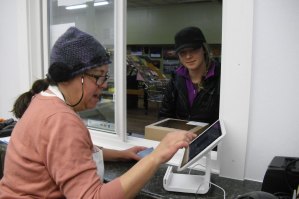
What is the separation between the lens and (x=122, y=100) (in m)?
1.71

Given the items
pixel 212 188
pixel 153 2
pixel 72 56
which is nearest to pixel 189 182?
pixel 212 188

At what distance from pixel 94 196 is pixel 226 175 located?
744 mm

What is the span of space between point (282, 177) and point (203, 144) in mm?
315

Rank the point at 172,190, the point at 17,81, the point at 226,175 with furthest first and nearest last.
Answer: the point at 17,81, the point at 226,175, the point at 172,190

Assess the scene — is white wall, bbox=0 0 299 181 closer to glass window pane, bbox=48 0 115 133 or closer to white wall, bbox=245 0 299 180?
white wall, bbox=245 0 299 180

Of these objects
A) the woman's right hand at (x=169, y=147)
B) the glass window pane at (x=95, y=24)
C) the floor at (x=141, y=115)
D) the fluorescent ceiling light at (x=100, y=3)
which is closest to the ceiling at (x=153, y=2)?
the floor at (x=141, y=115)

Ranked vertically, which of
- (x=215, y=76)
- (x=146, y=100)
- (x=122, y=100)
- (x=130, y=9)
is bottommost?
(x=146, y=100)

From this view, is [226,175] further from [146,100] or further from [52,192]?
[146,100]

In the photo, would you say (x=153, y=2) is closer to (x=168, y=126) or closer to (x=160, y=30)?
(x=160, y=30)

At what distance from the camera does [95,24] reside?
→ 1850mm

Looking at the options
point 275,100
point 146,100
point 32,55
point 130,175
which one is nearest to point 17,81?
point 32,55

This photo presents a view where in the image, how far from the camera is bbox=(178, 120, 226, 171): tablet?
3.49 ft

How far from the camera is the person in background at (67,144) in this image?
875 millimetres

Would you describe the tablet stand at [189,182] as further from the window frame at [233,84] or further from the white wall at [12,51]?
the white wall at [12,51]
